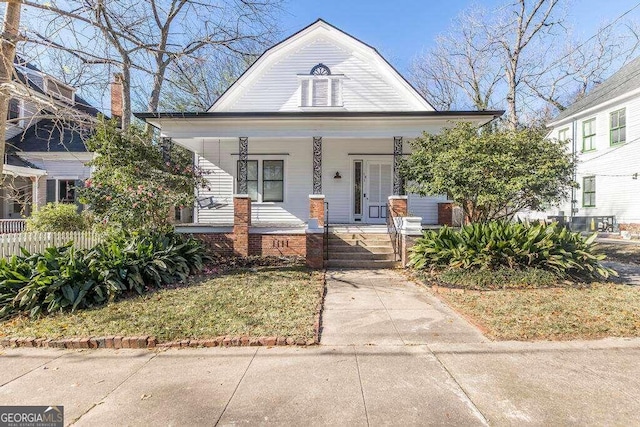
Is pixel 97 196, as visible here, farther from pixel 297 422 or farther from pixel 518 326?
pixel 518 326

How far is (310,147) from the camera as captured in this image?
13141 millimetres

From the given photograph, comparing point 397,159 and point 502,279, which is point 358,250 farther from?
point 502,279

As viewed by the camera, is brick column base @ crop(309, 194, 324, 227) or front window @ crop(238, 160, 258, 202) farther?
front window @ crop(238, 160, 258, 202)

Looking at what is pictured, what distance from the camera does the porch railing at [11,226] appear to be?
1223cm

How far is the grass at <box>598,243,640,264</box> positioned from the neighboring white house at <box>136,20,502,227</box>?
5.40 m

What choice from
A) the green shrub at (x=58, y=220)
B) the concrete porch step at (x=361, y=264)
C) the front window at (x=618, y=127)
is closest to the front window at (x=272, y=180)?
the concrete porch step at (x=361, y=264)

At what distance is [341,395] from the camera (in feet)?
10.8

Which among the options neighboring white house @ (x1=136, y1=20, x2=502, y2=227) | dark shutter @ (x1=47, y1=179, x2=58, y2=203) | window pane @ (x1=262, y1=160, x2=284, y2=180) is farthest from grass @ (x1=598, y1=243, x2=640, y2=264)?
dark shutter @ (x1=47, y1=179, x2=58, y2=203)

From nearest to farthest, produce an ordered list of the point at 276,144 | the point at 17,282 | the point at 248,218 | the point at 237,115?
the point at 17,282, the point at 248,218, the point at 237,115, the point at 276,144

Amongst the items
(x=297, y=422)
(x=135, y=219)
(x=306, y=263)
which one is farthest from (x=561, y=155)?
(x=135, y=219)

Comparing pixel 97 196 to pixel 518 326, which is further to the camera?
pixel 97 196

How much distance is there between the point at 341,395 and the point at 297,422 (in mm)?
562

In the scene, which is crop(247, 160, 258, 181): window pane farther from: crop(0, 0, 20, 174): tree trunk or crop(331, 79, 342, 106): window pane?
crop(0, 0, 20, 174): tree trunk

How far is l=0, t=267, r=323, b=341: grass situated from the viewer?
480cm
